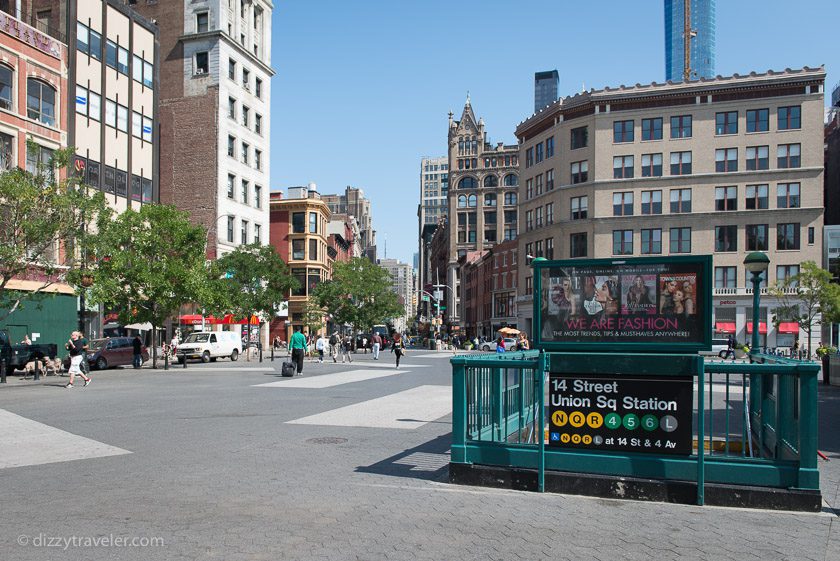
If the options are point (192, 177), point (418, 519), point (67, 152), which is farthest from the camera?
point (192, 177)

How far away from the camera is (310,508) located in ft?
22.8

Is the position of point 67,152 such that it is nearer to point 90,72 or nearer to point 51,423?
point 51,423

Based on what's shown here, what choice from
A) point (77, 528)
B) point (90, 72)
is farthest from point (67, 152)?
point (77, 528)

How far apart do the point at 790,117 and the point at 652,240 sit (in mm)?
15452

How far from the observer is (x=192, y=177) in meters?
58.4

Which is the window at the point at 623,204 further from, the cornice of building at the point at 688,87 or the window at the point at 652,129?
the cornice of building at the point at 688,87

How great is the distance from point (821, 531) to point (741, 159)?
61723 mm

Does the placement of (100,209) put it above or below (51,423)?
above

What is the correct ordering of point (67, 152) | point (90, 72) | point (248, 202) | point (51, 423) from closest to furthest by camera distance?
1. point (51, 423)
2. point (67, 152)
3. point (90, 72)
4. point (248, 202)

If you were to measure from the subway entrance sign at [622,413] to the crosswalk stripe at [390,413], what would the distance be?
5.44 m

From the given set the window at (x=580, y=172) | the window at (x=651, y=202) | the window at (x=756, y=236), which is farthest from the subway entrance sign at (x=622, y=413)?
the window at (x=580, y=172)

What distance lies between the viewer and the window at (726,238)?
202 feet

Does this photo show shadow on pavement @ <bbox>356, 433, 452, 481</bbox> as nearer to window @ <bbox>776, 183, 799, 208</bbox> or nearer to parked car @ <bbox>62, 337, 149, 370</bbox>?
parked car @ <bbox>62, 337, 149, 370</bbox>

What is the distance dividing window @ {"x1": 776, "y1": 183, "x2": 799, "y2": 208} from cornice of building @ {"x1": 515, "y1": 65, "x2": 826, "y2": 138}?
882 cm
